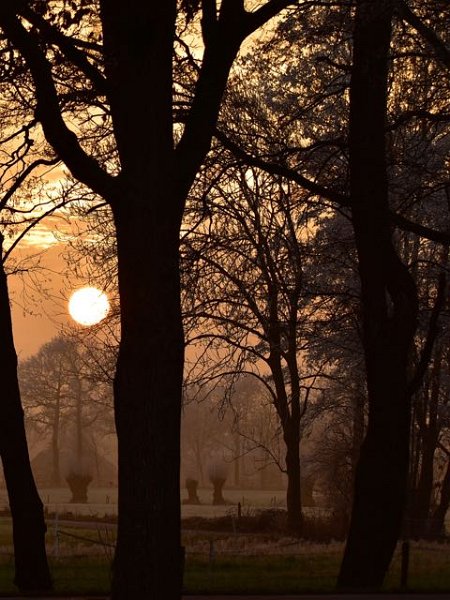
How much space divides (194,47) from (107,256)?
503 inches

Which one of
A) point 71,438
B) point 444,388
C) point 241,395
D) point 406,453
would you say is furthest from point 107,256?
point 241,395

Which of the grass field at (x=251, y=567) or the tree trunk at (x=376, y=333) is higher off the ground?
the tree trunk at (x=376, y=333)

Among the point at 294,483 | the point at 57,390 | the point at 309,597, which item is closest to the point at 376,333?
the point at 309,597

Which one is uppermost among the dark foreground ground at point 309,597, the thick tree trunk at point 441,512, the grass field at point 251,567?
the thick tree trunk at point 441,512

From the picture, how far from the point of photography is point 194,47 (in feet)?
52.5

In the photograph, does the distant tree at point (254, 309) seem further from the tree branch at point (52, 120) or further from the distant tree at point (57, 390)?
the distant tree at point (57, 390)

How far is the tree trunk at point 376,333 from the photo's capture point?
15.2 metres

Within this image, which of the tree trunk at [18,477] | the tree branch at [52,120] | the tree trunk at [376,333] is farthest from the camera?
the tree trunk at [18,477]

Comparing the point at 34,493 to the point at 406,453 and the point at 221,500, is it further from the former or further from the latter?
the point at 221,500

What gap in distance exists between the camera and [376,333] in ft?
50.8

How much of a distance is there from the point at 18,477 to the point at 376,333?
19.2 feet

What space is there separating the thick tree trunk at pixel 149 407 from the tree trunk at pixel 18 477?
6.10 metres

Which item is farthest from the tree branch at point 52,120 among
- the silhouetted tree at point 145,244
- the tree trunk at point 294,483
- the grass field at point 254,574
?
the tree trunk at point 294,483

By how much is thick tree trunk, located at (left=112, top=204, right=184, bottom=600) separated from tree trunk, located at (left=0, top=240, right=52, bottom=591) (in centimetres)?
610
